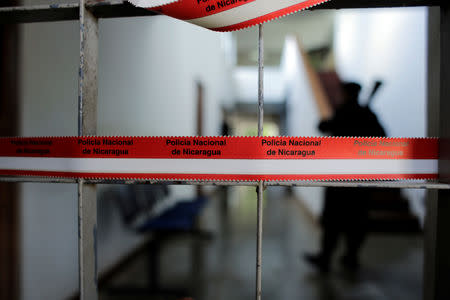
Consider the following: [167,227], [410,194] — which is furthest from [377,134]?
[410,194]

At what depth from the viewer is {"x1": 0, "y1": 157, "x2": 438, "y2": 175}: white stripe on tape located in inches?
28.8

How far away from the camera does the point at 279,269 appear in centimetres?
233

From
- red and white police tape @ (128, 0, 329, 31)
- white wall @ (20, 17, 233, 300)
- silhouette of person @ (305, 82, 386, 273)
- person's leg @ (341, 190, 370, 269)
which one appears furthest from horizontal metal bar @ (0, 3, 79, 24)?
person's leg @ (341, 190, 370, 269)

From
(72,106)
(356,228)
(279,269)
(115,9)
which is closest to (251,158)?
(115,9)

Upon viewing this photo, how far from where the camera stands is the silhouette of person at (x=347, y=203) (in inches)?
86.0

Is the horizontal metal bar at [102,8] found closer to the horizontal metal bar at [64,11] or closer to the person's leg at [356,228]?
the horizontal metal bar at [64,11]

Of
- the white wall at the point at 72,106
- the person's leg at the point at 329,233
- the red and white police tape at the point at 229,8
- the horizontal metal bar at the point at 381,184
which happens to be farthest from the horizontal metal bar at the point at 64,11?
the person's leg at the point at 329,233

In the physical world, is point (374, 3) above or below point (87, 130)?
above

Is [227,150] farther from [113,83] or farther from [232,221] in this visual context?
[232,221]

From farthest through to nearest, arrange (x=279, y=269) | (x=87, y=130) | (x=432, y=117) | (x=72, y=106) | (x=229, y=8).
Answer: (x=279, y=269), (x=72, y=106), (x=432, y=117), (x=87, y=130), (x=229, y=8)

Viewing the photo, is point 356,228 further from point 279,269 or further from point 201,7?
point 201,7

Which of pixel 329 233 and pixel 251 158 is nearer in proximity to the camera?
pixel 251 158

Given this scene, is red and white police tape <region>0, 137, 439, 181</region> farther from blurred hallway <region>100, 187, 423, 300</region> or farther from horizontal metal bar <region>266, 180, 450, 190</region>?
blurred hallway <region>100, 187, 423, 300</region>

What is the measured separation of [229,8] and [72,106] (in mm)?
1542
